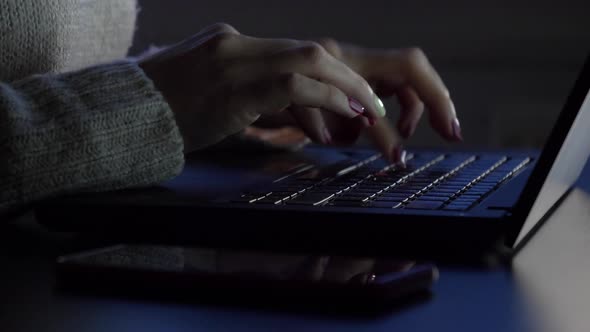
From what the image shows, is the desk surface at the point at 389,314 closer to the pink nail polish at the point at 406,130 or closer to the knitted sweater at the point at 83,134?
the knitted sweater at the point at 83,134

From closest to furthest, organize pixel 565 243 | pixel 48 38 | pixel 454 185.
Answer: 1. pixel 565 243
2. pixel 454 185
3. pixel 48 38

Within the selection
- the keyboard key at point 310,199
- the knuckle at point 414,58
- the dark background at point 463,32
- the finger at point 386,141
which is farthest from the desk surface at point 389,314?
the dark background at point 463,32

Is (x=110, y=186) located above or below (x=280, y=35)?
above

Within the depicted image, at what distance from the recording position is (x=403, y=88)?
0.97 m

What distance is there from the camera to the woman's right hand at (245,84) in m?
0.69

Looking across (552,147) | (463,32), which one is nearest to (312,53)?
(552,147)

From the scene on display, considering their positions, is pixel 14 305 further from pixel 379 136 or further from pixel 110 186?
pixel 379 136

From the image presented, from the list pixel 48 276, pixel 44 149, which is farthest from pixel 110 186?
pixel 48 276

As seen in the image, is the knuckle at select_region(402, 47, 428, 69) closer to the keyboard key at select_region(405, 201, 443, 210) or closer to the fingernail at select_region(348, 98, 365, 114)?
the fingernail at select_region(348, 98, 365, 114)

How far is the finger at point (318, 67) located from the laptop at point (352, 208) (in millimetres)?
71

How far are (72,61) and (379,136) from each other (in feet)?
1.10

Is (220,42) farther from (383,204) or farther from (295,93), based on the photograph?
(383,204)

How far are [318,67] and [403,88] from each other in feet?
0.98

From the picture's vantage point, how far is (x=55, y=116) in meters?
0.61
